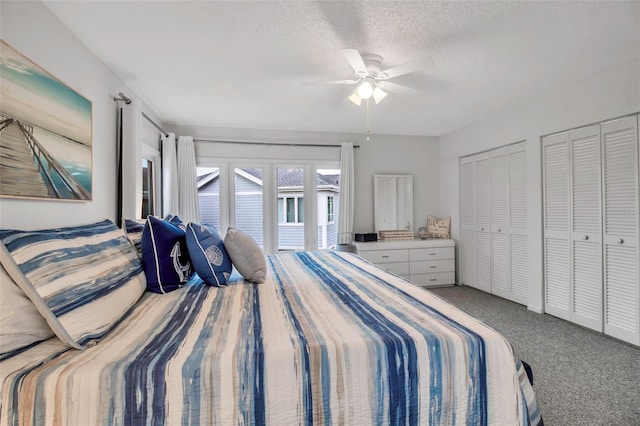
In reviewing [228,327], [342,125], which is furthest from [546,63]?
[228,327]

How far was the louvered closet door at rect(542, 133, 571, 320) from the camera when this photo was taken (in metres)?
2.88

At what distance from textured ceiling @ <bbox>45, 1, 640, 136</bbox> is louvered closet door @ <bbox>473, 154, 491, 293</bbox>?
105 centimetres

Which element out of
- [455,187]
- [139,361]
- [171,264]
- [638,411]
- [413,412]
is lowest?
[638,411]

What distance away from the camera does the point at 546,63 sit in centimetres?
229

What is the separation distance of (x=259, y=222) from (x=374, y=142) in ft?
7.14

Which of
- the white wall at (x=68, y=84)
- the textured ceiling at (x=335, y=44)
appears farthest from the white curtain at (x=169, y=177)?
the white wall at (x=68, y=84)

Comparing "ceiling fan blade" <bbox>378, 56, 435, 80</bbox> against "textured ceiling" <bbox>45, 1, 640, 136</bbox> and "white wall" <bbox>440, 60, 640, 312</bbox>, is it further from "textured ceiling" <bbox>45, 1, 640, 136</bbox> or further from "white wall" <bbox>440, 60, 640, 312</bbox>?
"white wall" <bbox>440, 60, 640, 312</bbox>

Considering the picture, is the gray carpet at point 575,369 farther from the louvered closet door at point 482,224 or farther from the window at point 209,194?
the window at point 209,194

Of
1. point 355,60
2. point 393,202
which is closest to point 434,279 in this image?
point 393,202

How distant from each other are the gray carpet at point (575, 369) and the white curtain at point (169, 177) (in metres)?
3.87

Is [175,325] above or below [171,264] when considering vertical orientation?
below

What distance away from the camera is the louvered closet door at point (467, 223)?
4.13 meters

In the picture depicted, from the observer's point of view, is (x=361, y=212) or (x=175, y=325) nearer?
(x=175, y=325)

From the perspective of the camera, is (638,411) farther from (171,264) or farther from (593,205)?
(171,264)
